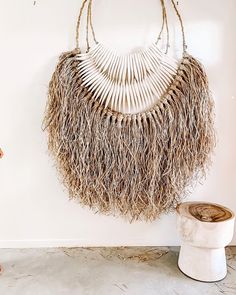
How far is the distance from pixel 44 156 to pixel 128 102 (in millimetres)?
602

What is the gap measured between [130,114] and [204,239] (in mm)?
767

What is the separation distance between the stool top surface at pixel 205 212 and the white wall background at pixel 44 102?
0.53 feet

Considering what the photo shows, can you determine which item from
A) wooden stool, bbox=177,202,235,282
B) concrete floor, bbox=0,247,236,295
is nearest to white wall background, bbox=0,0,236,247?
concrete floor, bbox=0,247,236,295

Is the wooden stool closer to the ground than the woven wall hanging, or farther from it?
closer to the ground

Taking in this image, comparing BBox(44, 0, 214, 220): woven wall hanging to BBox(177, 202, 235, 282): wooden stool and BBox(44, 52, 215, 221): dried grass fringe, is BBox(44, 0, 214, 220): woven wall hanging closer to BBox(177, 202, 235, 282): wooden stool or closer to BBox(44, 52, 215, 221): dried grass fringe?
BBox(44, 52, 215, 221): dried grass fringe

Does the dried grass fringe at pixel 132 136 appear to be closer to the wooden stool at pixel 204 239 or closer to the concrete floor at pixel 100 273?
the wooden stool at pixel 204 239

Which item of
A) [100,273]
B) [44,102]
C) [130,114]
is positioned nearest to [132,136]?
[130,114]

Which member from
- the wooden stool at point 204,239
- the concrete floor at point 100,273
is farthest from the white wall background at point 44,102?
the wooden stool at point 204,239

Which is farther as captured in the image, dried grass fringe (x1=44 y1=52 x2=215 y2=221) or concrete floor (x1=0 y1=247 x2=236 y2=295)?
dried grass fringe (x1=44 y1=52 x2=215 y2=221)

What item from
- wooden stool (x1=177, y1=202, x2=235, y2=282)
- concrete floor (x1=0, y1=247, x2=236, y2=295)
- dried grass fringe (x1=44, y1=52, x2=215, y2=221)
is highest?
dried grass fringe (x1=44, y1=52, x2=215, y2=221)

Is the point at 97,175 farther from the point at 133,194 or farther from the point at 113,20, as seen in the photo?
the point at 113,20

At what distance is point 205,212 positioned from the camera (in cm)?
165

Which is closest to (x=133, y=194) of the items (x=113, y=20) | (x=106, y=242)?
(x=106, y=242)

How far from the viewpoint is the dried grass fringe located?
1.68 meters
